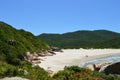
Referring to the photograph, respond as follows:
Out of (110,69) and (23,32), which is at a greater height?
(23,32)

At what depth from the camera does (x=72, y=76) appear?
19703 mm

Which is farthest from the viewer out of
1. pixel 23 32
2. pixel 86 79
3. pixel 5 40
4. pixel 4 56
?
pixel 23 32

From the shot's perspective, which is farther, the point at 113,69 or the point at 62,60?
the point at 62,60

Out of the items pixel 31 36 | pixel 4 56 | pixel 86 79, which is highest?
pixel 31 36

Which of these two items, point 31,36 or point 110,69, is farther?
point 31,36

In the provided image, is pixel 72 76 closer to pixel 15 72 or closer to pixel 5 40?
pixel 15 72

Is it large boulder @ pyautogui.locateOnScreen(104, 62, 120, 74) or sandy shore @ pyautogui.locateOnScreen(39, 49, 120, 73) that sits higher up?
sandy shore @ pyautogui.locateOnScreen(39, 49, 120, 73)

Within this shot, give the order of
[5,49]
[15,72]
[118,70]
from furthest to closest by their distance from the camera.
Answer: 1. [5,49]
2. [118,70]
3. [15,72]

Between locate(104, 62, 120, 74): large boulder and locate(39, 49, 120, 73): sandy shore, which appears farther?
locate(39, 49, 120, 73): sandy shore

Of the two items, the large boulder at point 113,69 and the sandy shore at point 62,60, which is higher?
the sandy shore at point 62,60

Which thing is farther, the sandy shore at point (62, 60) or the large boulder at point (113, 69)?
the sandy shore at point (62, 60)

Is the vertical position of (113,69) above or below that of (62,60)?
below

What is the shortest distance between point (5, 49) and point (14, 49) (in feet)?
6.28

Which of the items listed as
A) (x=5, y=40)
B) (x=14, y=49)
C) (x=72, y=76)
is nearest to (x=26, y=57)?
(x=14, y=49)
